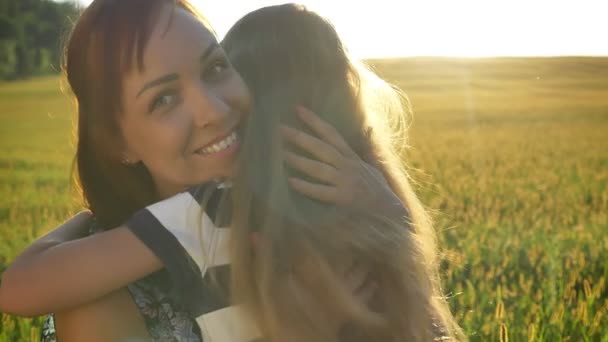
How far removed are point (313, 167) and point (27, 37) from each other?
139 ft

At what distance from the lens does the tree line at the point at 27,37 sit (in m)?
41.9

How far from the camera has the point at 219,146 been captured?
2236mm

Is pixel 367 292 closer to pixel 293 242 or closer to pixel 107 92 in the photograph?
pixel 293 242

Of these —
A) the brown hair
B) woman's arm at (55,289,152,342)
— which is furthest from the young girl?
the brown hair

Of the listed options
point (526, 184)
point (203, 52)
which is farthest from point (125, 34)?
point (526, 184)

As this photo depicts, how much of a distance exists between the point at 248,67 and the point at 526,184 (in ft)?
20.8

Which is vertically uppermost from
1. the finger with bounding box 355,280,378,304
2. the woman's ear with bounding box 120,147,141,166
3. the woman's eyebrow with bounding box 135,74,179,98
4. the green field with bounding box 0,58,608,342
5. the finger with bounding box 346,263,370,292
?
the woman's eyebrow with bounding box 135,74,179,98

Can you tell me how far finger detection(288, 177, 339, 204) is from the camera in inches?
80.1

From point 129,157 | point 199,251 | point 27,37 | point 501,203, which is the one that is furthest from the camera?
point 27,37

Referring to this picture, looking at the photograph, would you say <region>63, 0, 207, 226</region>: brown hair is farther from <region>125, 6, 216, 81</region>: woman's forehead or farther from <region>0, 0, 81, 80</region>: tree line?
<region>0, 0, 81, 80</region>: tree line

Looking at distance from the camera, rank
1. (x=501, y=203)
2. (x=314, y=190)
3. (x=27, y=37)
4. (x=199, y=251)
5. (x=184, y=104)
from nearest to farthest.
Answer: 1. (x=199, y=251)
2. (x=314, y=190)
3. (x=184, y=104)
4. (x=501, y=203)
5. (x=27, y=37)

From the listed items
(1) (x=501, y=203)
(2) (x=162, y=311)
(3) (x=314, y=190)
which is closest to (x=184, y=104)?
(3) (x=314, y=190)

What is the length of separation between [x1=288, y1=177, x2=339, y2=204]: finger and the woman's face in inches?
11.2

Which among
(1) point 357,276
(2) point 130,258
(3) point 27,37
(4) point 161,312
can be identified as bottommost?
(3) point 27,37
